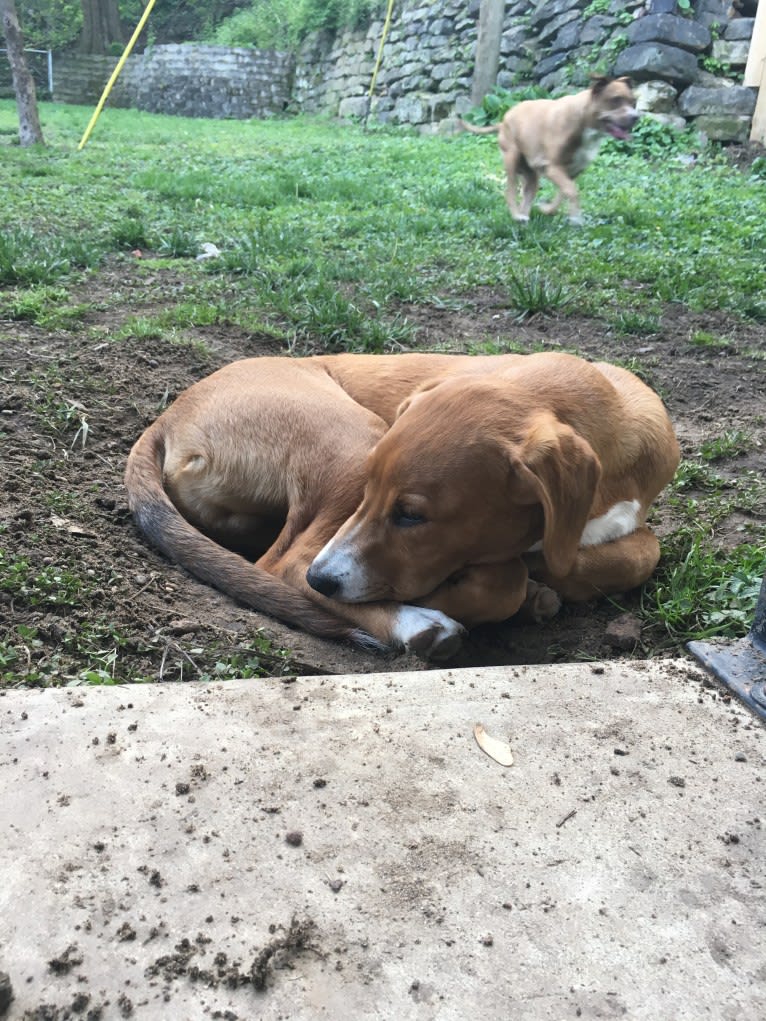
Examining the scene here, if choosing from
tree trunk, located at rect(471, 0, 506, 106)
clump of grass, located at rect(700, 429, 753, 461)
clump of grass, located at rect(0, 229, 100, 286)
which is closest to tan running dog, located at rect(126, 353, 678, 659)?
clump of grass, located at rect(700, 429, 753, 461)

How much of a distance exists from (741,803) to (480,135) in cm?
1743

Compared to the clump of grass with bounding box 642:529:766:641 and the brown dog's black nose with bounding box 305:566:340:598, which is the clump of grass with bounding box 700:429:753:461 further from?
the brown dog's black nose with bounding box 305:566:340:598

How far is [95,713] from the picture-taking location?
6.97 feet

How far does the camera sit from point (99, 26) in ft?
112

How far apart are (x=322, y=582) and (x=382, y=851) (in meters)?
1.39

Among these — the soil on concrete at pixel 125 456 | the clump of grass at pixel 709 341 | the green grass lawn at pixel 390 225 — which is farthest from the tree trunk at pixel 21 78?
the clump of grass at pixel 709 341

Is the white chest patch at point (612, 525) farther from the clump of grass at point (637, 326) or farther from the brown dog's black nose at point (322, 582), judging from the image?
the clump of grass at point (637, 326)

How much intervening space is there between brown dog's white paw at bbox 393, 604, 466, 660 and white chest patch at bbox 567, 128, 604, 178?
9485 mm

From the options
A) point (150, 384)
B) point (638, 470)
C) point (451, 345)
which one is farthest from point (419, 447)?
point (451, 345)

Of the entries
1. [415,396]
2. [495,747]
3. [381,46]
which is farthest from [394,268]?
[381,46]

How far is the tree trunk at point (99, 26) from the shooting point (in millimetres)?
33688

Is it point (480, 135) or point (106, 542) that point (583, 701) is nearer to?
point (106, 542)

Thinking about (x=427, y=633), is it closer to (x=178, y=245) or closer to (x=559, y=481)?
(x=559, y=481)

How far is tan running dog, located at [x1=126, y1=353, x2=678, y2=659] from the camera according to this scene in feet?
9.51
